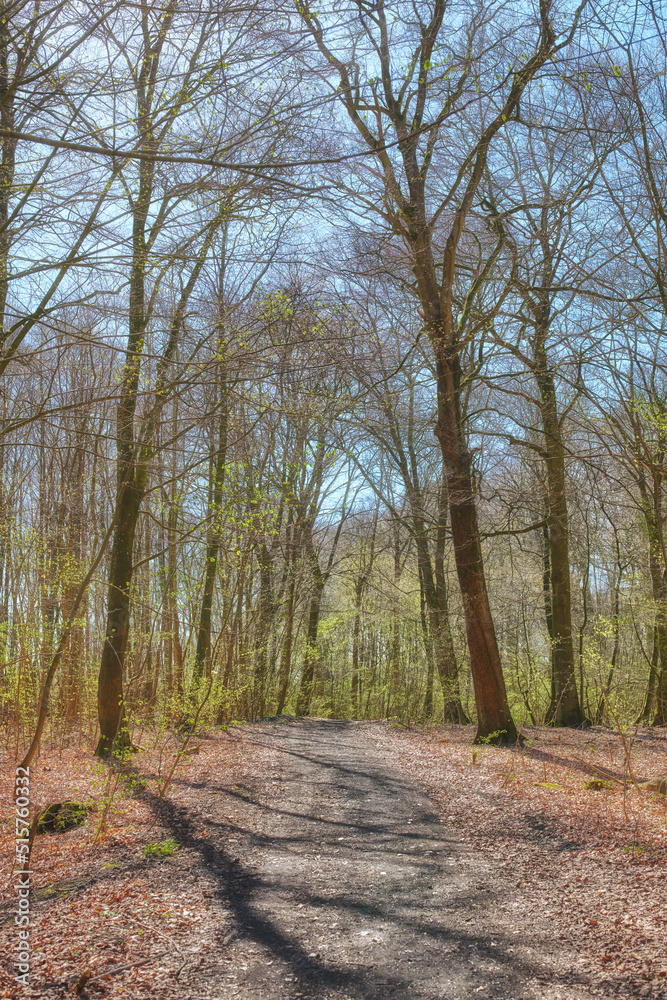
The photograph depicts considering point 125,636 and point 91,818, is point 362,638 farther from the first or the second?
point 91,818

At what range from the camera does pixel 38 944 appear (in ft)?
10.8

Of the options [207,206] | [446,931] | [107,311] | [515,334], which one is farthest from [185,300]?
[515,334]

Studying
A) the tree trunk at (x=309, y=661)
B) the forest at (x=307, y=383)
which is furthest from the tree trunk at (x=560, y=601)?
the tree trunk at (x=309, y=661)

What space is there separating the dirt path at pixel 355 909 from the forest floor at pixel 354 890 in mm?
13

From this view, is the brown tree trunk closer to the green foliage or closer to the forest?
the forest

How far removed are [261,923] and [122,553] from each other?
5.65 meters

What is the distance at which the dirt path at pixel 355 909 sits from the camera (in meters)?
2.87

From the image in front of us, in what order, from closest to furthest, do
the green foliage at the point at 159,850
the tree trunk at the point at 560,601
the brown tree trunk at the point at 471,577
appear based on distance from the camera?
the green foliage at the point at 159,850, the brown tree trunk at the point at 471,577, the tree trunk at the point at 560,601

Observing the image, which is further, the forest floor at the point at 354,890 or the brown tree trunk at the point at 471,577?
the brown tree trunk at the point at 471,577

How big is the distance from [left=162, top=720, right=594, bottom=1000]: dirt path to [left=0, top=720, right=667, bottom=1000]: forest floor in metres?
0.01

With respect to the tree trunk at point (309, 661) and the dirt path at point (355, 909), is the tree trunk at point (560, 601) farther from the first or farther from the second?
the tree trunk at point (309, 661)

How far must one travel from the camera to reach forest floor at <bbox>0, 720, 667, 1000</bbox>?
2.92 meters

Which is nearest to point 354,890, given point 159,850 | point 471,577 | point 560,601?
point 159,850

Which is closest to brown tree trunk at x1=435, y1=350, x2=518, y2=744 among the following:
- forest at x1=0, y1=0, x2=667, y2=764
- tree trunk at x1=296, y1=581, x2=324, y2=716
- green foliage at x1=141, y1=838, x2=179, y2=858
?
forest at x1=0, y1=0, x2=667, y2=764
